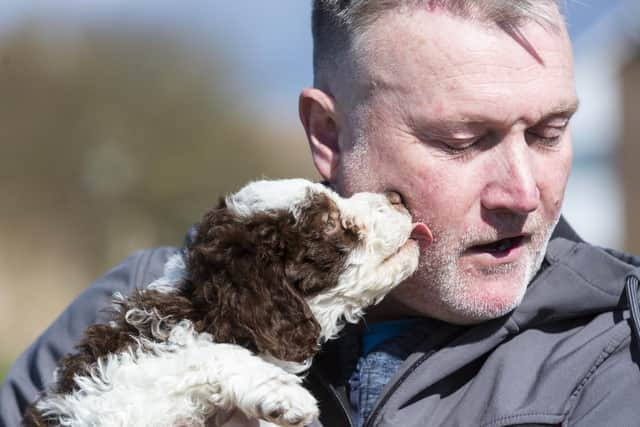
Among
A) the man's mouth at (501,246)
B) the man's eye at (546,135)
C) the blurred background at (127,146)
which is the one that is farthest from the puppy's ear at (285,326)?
the blurred background at (127,146)

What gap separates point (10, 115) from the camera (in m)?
23.8

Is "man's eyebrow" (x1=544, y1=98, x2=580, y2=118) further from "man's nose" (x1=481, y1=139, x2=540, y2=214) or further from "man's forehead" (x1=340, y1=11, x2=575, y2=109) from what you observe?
"man's nose" (x1=481, y1=139, x2=540, y2=214)

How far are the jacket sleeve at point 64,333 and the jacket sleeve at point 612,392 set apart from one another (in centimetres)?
196

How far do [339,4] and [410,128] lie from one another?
721 mm

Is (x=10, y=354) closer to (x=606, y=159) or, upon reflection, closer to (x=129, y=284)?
(x=129, y=284)

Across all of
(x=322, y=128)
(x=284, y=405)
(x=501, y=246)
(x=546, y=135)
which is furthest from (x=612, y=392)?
(x=322, y=128)

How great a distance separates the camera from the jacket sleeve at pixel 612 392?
3.16 metres

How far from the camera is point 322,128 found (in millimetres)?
4148

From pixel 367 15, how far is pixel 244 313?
1399 mm

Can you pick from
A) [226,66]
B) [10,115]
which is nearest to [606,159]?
[226,66]

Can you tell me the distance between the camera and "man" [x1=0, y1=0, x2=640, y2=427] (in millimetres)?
3482

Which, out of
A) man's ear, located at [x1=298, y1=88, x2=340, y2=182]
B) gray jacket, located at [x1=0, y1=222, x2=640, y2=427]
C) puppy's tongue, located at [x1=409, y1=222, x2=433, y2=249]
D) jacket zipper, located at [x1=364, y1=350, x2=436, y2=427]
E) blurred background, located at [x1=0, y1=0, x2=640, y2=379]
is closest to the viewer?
gray jacket, located at [x1=0, y1=222, x2=640, y2=427]

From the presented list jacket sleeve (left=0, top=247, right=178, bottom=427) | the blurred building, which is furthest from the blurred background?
jacket sleeve (left=0, top=247, right=178, bottom=427)

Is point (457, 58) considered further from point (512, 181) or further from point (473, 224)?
point (473, 224)
